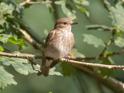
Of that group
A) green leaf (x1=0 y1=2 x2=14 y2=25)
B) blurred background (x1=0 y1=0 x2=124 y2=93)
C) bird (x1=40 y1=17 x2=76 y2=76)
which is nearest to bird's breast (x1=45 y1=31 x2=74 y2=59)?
bird (x1=40 y1=17 x2=76 y2=76)

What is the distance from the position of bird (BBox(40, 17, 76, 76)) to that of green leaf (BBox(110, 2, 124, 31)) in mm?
305

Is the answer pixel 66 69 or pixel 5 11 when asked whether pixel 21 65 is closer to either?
pixel 5 11

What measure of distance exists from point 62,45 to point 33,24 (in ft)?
13.3

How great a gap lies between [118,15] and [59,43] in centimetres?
45

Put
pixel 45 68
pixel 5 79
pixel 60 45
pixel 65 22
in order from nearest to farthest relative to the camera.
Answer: pixel 5 79 < pixel 45 68 < pixel 60 45 < pixel 65 22

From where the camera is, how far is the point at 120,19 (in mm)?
4078

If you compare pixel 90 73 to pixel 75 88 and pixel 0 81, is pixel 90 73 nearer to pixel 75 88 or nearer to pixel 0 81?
pixel 0 81

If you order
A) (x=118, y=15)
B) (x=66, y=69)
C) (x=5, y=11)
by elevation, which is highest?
(x=5, y=11)

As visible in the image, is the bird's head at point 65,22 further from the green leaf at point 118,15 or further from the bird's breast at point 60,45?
the green leaf at point 118,15

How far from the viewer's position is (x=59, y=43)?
13.5 feet

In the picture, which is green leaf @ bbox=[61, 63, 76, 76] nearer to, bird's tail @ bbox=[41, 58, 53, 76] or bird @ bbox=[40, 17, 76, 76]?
bird @ bbox=[40, 17, 76, 76]

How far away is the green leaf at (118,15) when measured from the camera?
4035 millimetres

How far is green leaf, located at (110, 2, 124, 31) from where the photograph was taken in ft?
13.2

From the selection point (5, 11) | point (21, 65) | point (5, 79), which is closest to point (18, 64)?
point (21, 65)
